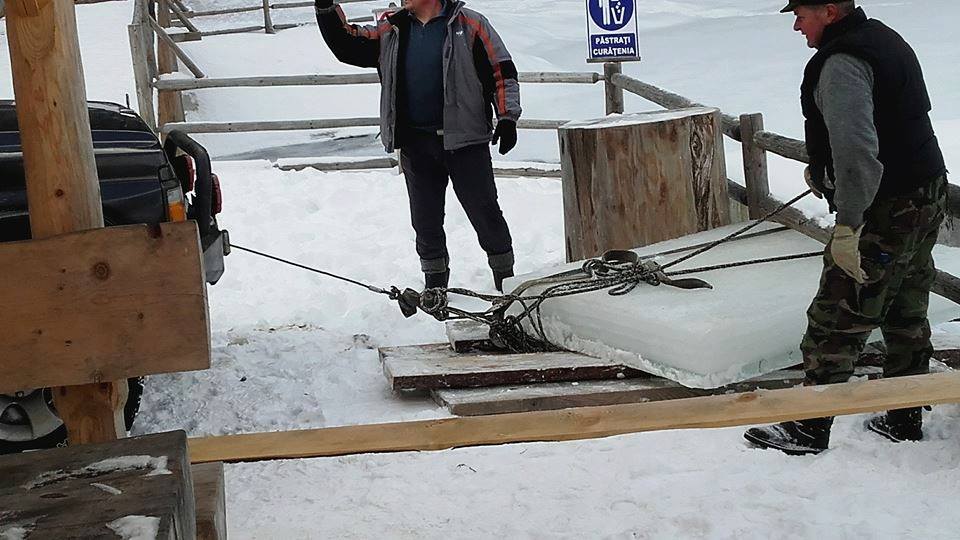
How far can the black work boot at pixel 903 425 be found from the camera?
4066 mm

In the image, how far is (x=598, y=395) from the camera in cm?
462

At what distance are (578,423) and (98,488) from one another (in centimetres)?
150

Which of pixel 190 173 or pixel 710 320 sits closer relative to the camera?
pixel 710 320

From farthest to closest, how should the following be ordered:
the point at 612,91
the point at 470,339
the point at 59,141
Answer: the point at 612,91
the point at 470,339
the point at 59,141

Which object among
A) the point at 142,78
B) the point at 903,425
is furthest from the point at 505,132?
the point at 142,78

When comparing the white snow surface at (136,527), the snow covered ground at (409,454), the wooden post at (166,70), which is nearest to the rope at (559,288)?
the snow covered ground at (409,454)

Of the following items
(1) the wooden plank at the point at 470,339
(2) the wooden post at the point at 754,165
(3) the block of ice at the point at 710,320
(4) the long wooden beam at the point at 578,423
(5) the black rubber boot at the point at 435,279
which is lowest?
(1) the wooden plank at the point at 470,339

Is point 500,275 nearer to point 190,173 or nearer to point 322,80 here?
point 190,173

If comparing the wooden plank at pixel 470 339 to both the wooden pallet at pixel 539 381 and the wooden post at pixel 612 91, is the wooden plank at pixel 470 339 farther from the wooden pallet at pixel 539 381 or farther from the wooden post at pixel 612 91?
the wooden post at pixel 612 91

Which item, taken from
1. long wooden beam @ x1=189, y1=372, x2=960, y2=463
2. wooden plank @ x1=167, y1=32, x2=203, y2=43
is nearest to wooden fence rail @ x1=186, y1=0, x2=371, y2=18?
wooden plank @ x1=167, y1=32, x2=203, y2=43

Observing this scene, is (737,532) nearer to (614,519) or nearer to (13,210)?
(614,519)

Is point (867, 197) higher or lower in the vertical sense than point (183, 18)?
lower

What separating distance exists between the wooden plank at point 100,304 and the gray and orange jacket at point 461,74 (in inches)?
146

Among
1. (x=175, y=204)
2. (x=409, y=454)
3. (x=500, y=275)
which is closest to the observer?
(x=409, y=454)
